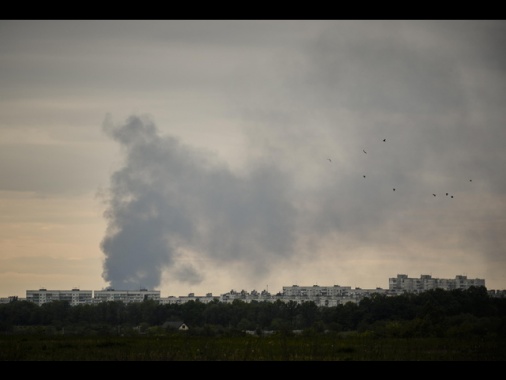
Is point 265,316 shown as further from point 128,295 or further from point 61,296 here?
point 61,296

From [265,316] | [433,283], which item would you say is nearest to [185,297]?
[265,316]

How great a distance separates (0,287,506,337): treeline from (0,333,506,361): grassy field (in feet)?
8.74

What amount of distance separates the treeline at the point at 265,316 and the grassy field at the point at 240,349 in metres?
2.66

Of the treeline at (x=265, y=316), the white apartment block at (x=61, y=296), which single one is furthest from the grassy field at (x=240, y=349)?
the white apartment block at (x=61, y=296)

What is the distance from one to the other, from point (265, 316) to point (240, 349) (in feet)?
33.1

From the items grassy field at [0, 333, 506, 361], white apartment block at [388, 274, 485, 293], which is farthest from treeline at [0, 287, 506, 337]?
grassy field at [0, 333, 506, 361]

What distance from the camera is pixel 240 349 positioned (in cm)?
1462

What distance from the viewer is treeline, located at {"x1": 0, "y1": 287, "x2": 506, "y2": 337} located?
20156mm

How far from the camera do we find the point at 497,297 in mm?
23297
